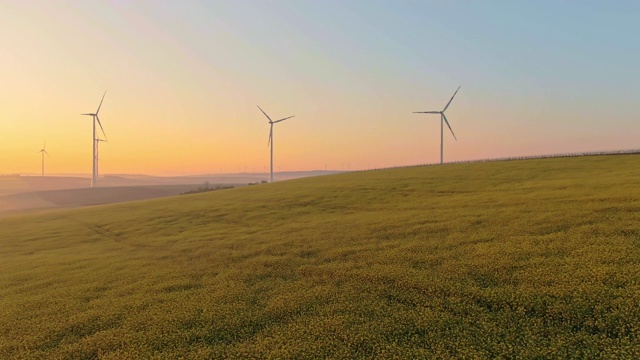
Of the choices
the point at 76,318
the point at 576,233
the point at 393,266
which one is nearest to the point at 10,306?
the point at 76,318

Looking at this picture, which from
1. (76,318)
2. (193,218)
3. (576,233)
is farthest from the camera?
(193,218)

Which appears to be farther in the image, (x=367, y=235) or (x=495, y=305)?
(x=367, y=235)

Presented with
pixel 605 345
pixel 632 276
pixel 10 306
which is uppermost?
pixel 632 276

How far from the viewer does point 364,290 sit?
23.9 feet

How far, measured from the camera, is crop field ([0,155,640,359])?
5305mm

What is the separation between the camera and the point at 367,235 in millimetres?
12117

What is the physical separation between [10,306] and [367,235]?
9796 mm

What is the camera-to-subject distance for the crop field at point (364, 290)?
530 centimetres

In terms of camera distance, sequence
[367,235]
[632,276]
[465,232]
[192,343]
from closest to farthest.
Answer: [192,343] < [632,276] < [465,232] < [367,235]

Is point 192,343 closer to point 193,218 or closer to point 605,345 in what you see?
point 605,345

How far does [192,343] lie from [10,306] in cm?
570

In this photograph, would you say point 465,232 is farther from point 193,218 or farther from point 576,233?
point 193,218

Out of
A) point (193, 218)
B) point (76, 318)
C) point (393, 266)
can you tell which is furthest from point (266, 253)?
point (193, 218)

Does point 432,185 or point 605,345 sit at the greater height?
point 432,185
